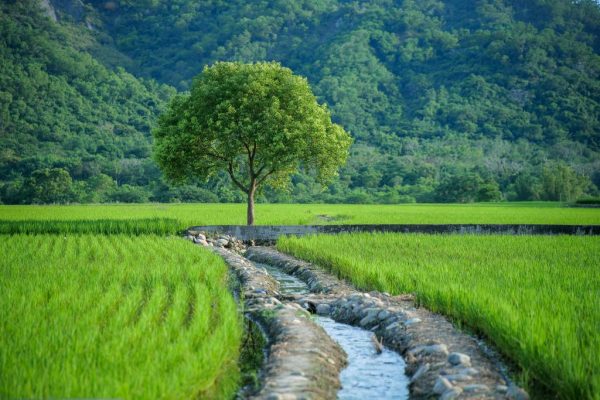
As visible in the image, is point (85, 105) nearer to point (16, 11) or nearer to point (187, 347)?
point (16, 11)

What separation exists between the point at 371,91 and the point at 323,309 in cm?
11741

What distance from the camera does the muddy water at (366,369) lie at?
24.4ft

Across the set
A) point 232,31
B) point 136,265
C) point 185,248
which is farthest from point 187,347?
point 232,31

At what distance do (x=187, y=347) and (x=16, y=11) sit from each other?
510 feet

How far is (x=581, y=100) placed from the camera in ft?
382

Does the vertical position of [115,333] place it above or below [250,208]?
below

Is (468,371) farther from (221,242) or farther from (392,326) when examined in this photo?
(221,242)

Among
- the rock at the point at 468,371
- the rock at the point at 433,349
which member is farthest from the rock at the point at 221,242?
the rock at the point at 468,371

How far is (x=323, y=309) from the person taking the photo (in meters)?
12.3

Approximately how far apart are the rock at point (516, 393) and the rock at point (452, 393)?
495 millimetres

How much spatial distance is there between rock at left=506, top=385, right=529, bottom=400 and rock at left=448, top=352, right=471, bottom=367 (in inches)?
38.3

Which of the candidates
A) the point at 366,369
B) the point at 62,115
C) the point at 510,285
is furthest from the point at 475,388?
the point at 62,115

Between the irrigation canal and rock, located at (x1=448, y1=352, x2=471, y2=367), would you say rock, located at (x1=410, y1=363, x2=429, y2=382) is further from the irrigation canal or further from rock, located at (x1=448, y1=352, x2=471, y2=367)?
rock, located at (x1=448, y1=352, x2=471, y2=367)

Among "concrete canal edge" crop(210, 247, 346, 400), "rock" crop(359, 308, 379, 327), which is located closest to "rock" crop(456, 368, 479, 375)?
"concrete canal edge" crop(210, 247, 346, 400)
